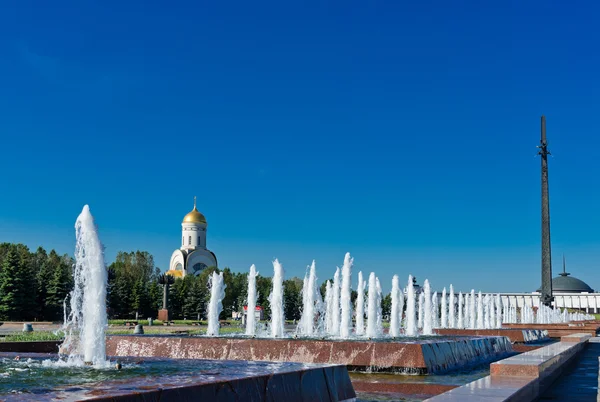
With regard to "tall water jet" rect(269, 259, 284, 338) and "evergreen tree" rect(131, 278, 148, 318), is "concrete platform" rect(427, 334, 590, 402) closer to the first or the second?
"tall water jet" rect(269, 259, 284, 338)

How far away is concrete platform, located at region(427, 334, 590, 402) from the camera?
4.77 m

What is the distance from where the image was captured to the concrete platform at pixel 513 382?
15.6 feet

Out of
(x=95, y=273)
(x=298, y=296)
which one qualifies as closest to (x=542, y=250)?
(x=298, y=296)

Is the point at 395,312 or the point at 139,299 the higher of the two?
the point at 139,299

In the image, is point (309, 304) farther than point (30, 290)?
No

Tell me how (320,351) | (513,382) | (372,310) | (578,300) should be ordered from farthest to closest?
(578,300) < (372,310) < (320,351) < (513,382)

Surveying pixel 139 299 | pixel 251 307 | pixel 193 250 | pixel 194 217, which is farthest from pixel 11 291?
pixel 194 217

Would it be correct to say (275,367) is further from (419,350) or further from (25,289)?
(25,289)

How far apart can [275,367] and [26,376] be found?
2005 mm

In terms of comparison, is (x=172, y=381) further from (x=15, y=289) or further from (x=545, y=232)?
(x=545, y=232)

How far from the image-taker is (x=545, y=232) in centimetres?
3866

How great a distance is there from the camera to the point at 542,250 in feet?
127

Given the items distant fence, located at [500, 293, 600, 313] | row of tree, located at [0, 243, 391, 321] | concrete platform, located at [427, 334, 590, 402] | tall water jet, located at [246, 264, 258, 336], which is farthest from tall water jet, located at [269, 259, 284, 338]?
distant fence, located at [500, 293, 600, 313]

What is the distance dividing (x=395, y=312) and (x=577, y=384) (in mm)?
10317
